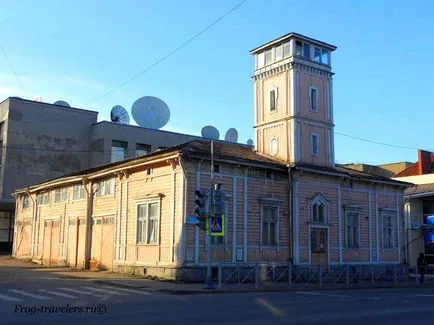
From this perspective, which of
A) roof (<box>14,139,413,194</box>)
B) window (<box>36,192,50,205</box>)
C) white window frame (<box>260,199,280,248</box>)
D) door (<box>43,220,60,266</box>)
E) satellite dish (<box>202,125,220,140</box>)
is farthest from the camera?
satellite dish (<box>202,125,220,140</box>)

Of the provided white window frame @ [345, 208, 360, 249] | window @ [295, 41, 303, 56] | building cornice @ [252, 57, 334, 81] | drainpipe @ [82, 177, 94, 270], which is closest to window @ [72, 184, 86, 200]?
drainpipe @ [82, 177, 94, 270]

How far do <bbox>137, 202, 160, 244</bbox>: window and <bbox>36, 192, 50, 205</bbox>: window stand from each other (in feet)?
44.0

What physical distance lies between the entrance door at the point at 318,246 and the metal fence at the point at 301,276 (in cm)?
56

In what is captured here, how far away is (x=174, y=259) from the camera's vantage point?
24.5m

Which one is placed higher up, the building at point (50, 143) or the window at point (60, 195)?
the building at point (50, 143)

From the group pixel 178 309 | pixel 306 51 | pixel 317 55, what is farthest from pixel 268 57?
pixel 178 309

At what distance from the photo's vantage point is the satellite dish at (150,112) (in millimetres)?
48531

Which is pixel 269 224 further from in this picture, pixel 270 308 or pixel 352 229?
pixel 270 308

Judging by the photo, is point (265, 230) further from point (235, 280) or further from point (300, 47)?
point (300, 47)

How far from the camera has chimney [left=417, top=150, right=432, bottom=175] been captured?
2277 inches

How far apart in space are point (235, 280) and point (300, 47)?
14.1 metres

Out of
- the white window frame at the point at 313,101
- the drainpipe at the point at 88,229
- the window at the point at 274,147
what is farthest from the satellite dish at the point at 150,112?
the white window frame at the point at 313,101

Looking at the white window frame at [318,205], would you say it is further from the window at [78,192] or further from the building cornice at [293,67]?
the window at [78,192]

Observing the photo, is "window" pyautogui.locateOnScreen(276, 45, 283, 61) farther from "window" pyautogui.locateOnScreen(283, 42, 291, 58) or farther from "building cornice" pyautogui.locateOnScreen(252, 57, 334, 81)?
"building cornice" pyautogui.locateOnScreen(252, 57, 334, 81)
